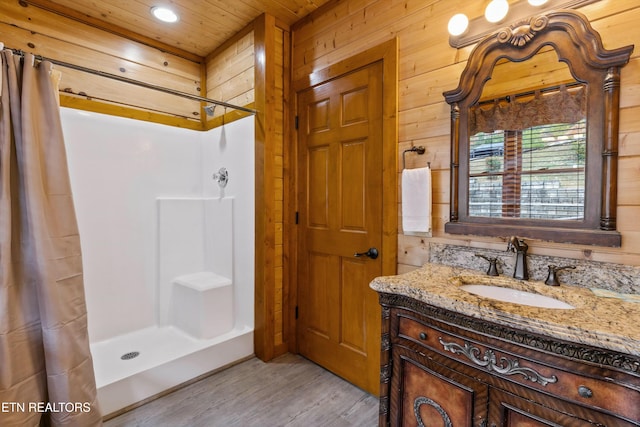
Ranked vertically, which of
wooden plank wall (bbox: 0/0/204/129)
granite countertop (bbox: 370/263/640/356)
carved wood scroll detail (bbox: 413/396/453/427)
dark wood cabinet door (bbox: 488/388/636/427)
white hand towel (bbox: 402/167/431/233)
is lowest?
carved wood scroll detail (bbox: 413/396/453/427)

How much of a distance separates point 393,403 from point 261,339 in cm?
133

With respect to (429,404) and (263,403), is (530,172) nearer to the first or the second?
(429,404)

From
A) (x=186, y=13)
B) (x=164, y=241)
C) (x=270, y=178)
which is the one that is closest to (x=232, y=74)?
(x=186, y=13)

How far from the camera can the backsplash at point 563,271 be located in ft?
3.73

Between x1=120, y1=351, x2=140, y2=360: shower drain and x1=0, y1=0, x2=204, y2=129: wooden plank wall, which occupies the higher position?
x1=0, y1=0, x2=204, y2=129: wooden plank wall

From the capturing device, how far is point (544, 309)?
981 millimetres

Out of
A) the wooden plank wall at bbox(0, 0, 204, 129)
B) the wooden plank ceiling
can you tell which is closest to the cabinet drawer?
the wooden plank ceiling

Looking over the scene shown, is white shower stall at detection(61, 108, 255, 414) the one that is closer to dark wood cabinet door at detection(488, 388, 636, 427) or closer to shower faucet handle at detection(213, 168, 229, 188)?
shower faucet handle at detection(213, 168, 229, 188)

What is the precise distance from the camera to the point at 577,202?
1236 mm

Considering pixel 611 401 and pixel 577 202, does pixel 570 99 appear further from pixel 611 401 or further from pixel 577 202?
pixel 611 401

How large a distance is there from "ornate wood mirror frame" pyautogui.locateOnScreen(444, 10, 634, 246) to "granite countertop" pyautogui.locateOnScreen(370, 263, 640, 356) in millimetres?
226

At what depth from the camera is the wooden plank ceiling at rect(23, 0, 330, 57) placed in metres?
2.15

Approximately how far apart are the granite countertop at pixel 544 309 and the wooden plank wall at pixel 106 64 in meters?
2.49

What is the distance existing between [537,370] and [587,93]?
1.05m
